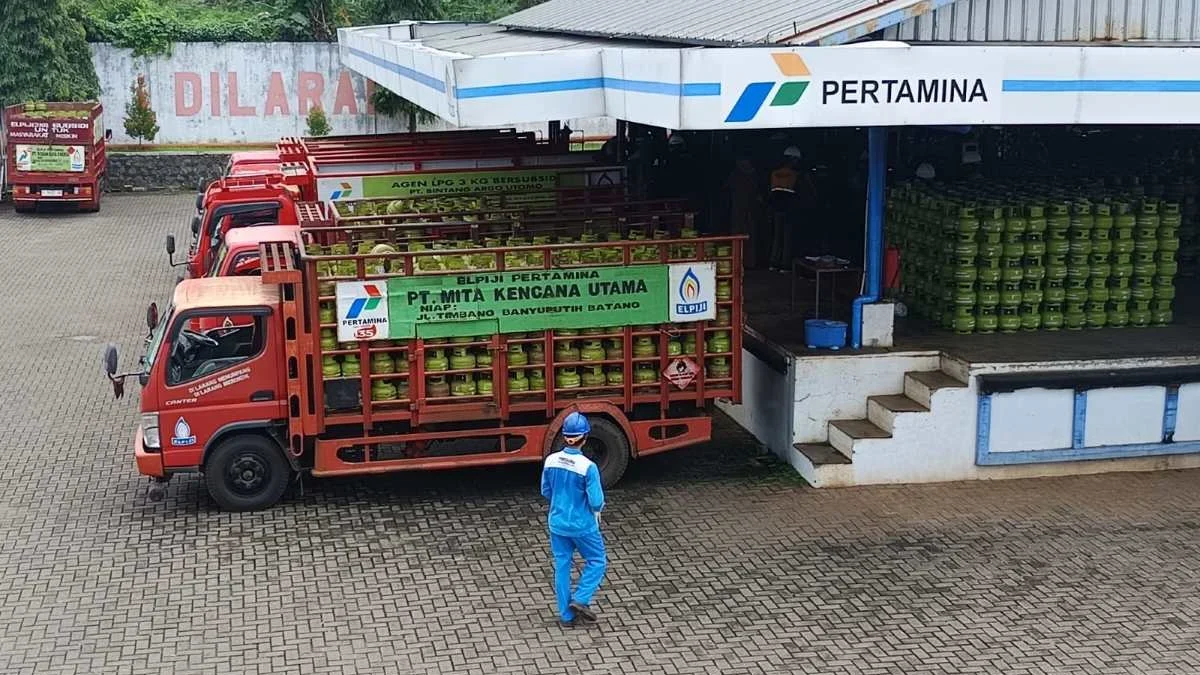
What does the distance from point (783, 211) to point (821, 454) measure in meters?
6.33

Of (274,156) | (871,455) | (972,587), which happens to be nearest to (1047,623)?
(972,587)

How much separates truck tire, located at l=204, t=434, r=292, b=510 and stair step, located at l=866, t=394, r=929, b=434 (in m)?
5.05

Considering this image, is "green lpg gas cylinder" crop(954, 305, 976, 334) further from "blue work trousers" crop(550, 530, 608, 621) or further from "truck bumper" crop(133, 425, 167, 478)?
"truck bumper" crop(133, 425, 167, 478)

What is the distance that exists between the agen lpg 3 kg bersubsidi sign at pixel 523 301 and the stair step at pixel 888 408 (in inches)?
69.3

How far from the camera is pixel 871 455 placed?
12.0 m

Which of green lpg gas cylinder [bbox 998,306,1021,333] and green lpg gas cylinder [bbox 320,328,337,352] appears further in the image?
green lpg gas cylinder [bbox 998,306,1021,333]

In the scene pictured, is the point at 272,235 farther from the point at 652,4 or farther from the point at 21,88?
the point at 21,88

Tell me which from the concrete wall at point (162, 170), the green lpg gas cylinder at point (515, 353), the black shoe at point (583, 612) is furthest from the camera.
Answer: the concrete wall at point (162, 170)

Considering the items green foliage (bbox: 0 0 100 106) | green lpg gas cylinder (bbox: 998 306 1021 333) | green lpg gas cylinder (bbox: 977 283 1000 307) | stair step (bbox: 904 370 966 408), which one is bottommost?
stair step (bbox: 904 370 966 408)

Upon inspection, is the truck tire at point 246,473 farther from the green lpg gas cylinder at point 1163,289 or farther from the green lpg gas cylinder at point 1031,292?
the green lpg gas cylinder at point 1163,289

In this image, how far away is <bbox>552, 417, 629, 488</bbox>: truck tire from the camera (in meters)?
11.8

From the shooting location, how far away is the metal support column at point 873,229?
12586 millimetres

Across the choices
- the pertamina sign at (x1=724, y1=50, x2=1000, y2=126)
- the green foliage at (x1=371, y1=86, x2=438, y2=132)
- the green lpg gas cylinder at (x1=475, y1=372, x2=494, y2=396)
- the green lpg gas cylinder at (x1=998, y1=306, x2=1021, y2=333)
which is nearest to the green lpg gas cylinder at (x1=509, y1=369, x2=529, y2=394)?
the green lpg gas cylinder at (x1=475, y1=372, x2=494, y2=396)

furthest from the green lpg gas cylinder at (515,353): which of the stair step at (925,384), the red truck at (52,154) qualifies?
the red truck at (52,154)
